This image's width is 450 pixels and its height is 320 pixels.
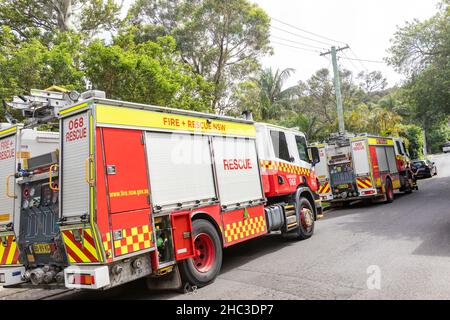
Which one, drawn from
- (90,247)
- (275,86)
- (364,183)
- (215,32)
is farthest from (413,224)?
(275,86)

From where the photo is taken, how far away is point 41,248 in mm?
5695

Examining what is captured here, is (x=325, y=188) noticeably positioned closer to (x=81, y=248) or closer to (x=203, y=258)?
(x=203, y=258)

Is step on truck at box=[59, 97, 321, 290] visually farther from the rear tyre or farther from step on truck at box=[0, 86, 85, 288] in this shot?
the rear tyre

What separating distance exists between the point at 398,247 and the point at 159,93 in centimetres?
833

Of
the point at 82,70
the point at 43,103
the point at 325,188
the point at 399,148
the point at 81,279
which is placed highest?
the point at 82,70

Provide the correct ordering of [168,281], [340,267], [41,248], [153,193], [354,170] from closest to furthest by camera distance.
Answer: [153,193] → [41,248] → [168,281] → [340,267] → [354,170]

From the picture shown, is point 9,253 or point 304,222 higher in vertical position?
Answer: point 9,253

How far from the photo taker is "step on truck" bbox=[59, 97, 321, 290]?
487 cm

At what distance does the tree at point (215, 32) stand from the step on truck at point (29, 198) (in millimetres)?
15929

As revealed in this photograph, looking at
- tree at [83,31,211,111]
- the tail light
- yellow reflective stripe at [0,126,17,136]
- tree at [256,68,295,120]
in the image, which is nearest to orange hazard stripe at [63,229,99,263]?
the tail light

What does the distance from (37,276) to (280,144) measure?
19.4 feet

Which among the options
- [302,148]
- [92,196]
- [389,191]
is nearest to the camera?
[92,196]

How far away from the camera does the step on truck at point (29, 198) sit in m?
5.63
